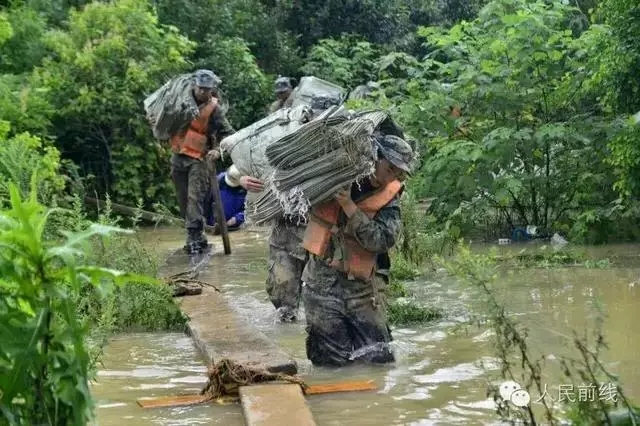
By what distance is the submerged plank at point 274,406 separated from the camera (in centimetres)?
509

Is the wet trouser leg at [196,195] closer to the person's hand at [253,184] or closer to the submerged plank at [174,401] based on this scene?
the person's hand at [253,184]

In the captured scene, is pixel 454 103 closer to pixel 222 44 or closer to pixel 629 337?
pixel 629 337

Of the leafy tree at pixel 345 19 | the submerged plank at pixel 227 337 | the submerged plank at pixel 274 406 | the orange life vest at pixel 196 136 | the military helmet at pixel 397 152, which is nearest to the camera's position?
the submerged plank at pixel 274 406

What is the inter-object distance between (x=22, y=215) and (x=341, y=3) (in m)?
19.8

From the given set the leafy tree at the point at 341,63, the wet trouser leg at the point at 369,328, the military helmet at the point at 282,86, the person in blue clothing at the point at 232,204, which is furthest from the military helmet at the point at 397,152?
the leafy tree at the point at 341,63

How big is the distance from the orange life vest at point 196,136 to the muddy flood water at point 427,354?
1.56 metres

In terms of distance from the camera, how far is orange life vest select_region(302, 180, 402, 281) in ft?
21.5

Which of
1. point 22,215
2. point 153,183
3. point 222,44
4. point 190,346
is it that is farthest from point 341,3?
point 22,215

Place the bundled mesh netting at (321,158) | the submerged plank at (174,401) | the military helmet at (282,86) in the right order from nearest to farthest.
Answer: the submerged plank at (174,401) → the bundled mesh netting at (321,158) → the military helmet at (282,86)

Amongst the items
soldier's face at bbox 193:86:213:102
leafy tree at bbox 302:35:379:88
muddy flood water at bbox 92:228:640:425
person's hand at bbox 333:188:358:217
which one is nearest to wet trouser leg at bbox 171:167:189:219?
soldier's face at bbox 193:86:213:102

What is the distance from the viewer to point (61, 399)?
3275mm

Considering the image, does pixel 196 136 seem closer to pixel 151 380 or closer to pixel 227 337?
pixel 227 337

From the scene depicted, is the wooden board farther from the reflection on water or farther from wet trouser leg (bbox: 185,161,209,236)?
wet trouser leg (bbox: 185,161,209,236)

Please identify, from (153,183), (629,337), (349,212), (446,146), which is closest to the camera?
(349,212)
